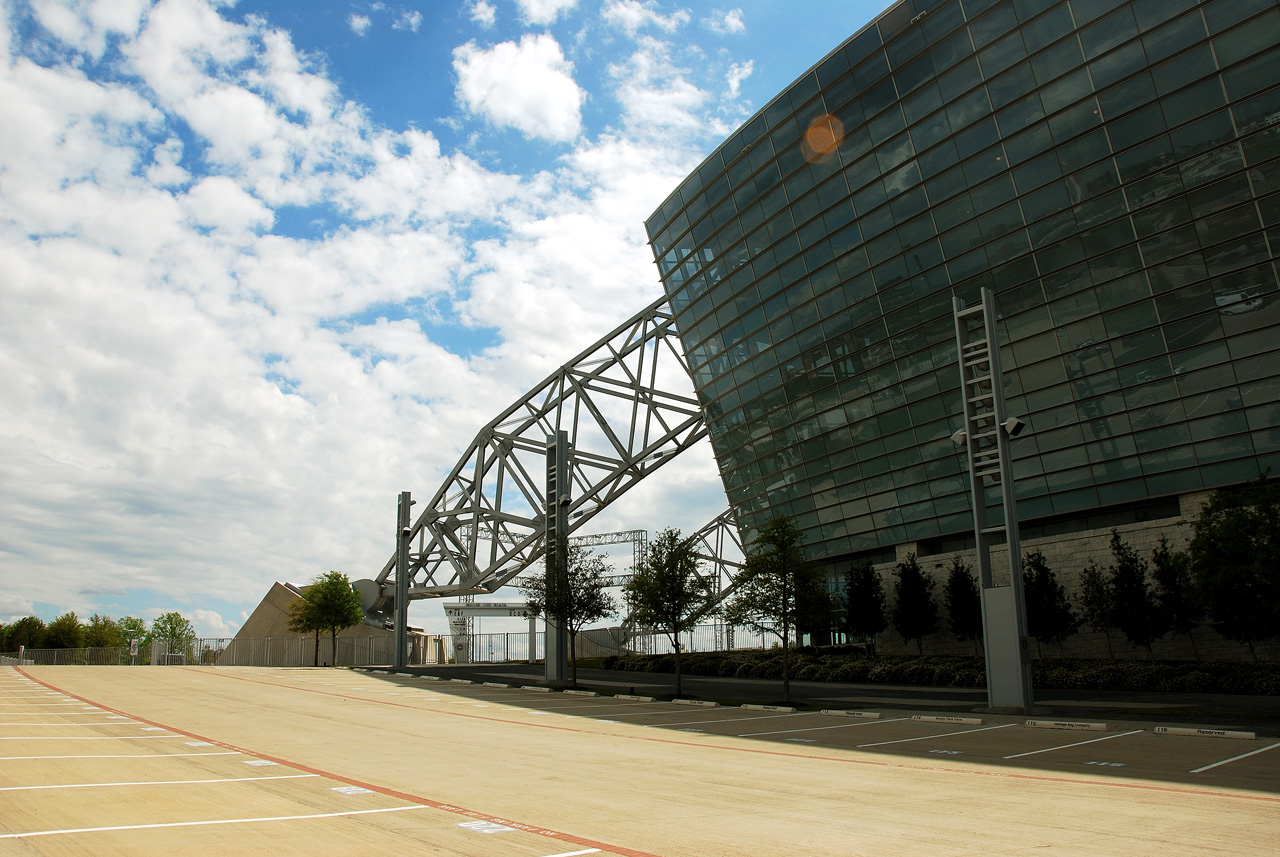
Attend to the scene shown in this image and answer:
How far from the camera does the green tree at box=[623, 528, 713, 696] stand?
33125mm

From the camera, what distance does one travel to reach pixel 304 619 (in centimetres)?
6019

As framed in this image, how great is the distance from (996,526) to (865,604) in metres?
18.5

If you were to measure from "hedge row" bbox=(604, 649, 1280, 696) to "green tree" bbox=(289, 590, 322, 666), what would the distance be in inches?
1151

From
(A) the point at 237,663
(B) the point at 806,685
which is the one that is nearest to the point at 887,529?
(B) the point at 806,685

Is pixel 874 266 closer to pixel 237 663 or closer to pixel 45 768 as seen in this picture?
pixel 45 768

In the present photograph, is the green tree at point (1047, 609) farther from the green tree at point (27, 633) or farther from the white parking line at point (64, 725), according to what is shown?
the green tree at point (27, 633)

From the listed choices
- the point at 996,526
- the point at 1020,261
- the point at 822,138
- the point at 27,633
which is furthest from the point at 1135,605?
the point at 27,633

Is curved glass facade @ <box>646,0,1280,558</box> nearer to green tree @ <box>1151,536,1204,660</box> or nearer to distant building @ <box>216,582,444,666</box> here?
green tree @ <box>1151,536,1204,660</box>

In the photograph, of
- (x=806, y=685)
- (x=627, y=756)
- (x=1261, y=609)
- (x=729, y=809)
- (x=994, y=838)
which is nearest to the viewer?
(x=994, y=838)

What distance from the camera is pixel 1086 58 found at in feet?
112

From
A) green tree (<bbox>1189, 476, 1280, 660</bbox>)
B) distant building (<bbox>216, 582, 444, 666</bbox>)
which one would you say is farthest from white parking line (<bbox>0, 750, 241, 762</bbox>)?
distant building (<bbox>216, 582, 444, 666</bbox>)

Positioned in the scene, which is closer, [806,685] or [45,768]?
[45,768]

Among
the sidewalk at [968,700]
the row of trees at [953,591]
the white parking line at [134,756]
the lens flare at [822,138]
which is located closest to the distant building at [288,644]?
the sidewalk at [968,700]

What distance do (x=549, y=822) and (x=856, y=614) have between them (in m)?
37.6
